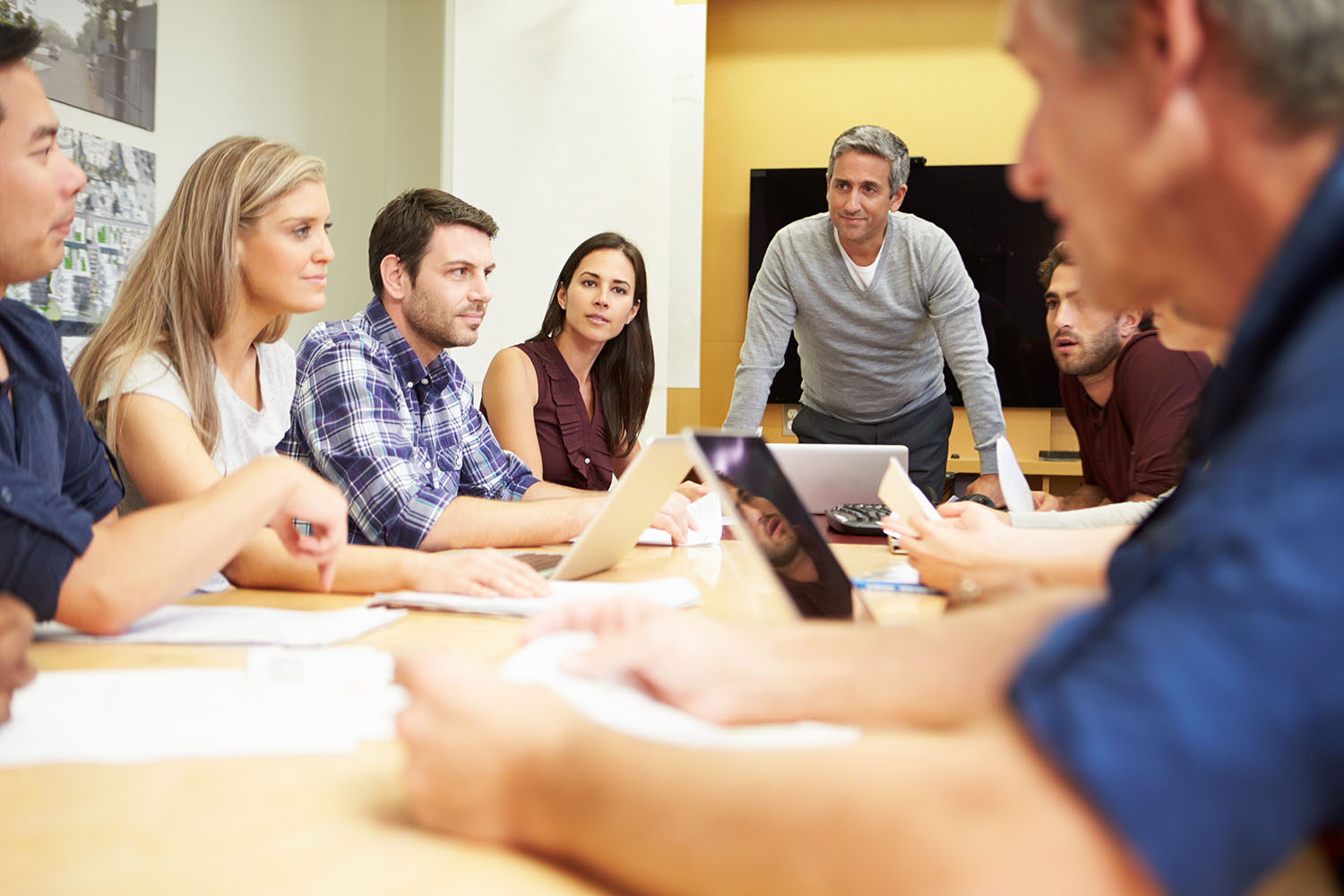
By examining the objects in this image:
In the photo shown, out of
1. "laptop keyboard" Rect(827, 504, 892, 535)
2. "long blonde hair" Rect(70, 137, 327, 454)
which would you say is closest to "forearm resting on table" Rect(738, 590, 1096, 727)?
"long blonde hair" Rect(70, 137, 327, 454)

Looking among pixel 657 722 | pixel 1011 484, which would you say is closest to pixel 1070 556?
pixel 657 722

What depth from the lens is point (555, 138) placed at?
4.27 m

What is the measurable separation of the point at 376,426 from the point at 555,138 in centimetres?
269

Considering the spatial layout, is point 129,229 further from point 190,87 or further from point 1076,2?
point 1076,2

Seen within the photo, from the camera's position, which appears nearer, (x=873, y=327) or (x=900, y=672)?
(x=900, y=672)

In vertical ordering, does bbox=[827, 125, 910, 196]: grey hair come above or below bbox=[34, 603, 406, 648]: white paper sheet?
above

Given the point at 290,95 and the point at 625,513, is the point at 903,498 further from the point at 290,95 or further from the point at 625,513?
the point at 290,95

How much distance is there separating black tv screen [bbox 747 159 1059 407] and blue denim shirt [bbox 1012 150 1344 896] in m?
4.44

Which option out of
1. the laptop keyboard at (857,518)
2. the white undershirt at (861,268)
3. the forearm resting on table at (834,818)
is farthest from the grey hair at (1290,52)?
the white undershirt at (861,268)

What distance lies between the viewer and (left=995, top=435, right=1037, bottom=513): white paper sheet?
2.07 metres

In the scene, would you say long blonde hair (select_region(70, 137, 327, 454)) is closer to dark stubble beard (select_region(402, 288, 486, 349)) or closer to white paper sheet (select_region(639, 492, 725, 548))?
dark stubble beard (select_region(402, 288, 486, 349))

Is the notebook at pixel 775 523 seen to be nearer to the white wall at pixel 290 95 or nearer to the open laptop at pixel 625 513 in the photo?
the open laptop at pixel 625 513

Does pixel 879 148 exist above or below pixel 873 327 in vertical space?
above

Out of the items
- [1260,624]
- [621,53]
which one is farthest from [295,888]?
[621,53]
